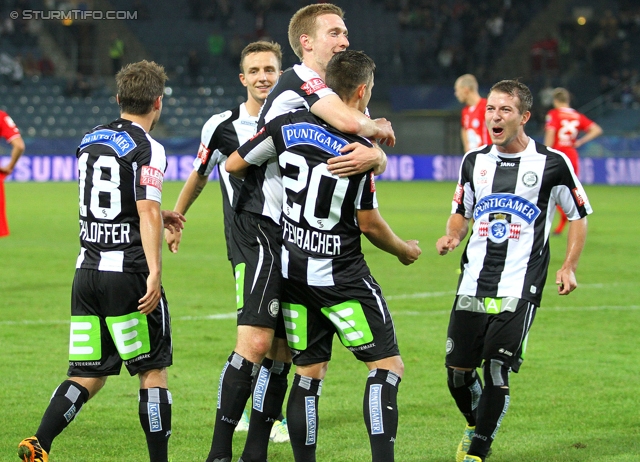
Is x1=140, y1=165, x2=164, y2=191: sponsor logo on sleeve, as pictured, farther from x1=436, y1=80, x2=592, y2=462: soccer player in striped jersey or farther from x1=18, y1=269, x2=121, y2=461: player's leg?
x1=436, y1=80, x2=592, y2=462: soccer player in striped jersey

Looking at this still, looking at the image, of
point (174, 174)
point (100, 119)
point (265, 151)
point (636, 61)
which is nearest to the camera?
point (265, 151)

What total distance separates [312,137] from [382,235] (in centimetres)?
56

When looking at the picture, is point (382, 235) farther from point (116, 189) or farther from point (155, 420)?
point (155, 420)

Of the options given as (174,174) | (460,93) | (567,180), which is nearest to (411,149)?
(174,174)

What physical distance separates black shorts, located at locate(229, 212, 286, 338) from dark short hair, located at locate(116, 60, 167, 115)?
83 centimetres

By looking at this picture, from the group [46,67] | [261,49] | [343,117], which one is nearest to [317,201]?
[343,117]

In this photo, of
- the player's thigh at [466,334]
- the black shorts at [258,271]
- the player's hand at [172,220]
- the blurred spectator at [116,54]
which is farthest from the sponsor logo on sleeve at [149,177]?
the blurred spectator at [116,54]

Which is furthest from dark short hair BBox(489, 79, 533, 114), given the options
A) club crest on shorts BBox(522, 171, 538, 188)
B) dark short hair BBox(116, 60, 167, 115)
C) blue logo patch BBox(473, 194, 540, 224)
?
dark short hair BBox(116, 60, 167, 115)

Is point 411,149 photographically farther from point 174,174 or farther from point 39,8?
point 39,8

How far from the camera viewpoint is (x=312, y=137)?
4477mm

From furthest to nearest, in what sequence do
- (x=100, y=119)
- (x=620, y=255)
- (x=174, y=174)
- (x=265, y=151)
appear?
1. (x=100, y=119)
2. (x=174, y=174)
3. (x=620, y=255)
4. (x=265, y=151)

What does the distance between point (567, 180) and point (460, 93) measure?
980 centimetres

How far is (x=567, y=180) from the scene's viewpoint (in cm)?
527

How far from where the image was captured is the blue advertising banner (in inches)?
1180
